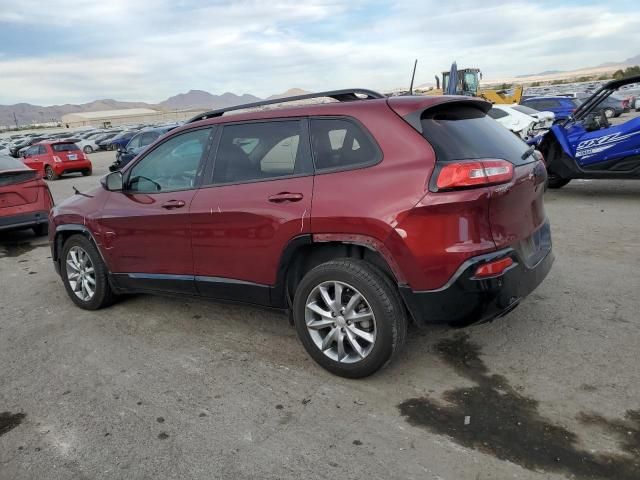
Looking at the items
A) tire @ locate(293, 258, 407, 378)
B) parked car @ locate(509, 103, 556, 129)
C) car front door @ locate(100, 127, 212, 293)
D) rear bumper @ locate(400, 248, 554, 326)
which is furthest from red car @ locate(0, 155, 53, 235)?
parked car @ locate(509, 103, 556, 129)

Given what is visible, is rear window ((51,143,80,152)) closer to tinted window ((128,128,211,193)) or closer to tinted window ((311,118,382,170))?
tinted window ((128,128,211,193))

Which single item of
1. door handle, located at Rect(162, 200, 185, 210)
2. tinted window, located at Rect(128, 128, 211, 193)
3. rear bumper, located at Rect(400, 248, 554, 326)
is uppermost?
tinted window, located at Rect(128, 128, 211, 193)

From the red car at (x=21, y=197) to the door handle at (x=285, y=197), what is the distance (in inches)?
249

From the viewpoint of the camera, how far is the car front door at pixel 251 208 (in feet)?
11.6

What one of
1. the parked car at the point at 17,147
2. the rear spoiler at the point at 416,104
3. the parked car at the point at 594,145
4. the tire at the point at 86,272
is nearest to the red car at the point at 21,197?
the tire at the point at 86,272

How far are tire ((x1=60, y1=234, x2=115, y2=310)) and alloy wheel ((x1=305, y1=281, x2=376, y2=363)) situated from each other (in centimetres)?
235

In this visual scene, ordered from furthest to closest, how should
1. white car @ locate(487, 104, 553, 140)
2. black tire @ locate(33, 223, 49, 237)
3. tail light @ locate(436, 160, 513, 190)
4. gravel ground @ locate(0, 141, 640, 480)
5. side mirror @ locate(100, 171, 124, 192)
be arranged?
white car @ locate(487, 104, 553, 140), black tire @ locate(33, 223, 49, 237), side mirror @ locate(100, 171, 124, 192), tail light @ locate(436, 160, 513, 190), gravel ground @ locate(0, 141, 640, 480)

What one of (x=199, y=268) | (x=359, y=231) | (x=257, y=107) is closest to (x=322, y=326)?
(x=359, y=231)

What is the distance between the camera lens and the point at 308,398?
10.8 ft

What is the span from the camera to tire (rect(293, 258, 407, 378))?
324 cm

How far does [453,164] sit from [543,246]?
3.59ft

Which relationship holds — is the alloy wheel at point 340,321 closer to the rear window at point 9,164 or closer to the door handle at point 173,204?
the door handle at point 173,204

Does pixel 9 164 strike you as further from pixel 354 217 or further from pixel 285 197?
pixel 354 217

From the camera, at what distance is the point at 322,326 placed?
3.50 m
